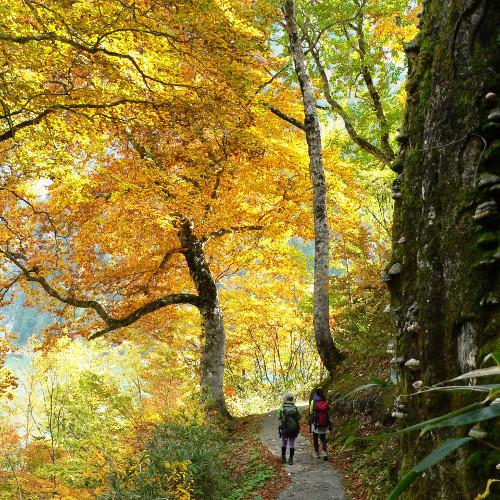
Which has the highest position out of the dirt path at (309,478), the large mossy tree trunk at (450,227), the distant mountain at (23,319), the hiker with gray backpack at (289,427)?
the distant mountain at (23,319)

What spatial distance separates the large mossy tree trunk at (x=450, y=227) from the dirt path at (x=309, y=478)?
Answer: 3116mm

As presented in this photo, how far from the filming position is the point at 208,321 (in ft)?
39.0

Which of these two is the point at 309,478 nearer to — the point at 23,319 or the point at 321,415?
the point at 321,415

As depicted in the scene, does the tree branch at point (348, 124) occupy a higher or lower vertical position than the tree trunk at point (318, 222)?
higher

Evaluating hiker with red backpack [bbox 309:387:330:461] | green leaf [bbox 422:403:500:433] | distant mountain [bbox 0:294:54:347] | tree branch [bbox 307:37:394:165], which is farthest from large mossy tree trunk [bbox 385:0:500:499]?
distant mountain [bbox 0:294:54:347]

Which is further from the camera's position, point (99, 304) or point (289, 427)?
point (99, 304)

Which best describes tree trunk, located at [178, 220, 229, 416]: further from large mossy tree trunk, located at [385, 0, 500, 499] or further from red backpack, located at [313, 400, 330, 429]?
large mossy tree trunk, located at [385, 0, 500, 499]

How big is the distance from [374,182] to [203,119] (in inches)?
333

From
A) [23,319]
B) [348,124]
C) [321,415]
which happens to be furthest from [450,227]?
[23,319]

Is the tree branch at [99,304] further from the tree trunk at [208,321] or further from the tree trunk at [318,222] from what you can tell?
the tree trunk at [318,222]

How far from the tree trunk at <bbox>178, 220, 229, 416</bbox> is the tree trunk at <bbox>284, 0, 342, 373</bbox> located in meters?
3.72

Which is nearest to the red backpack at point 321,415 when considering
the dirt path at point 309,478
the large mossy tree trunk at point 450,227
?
the dirt path at point 309,478

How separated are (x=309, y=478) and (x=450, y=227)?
17.0 ft

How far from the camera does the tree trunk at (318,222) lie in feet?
29.6
